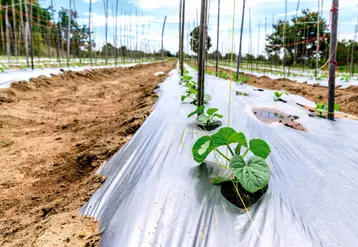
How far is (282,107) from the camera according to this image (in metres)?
4.61

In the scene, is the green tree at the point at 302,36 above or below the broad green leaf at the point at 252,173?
above

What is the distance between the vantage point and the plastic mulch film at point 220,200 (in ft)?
4.55

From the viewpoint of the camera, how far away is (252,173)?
5.35 feet

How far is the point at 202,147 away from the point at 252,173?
1.42 ft

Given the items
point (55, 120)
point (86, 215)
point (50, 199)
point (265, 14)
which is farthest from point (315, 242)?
point (265, 14)

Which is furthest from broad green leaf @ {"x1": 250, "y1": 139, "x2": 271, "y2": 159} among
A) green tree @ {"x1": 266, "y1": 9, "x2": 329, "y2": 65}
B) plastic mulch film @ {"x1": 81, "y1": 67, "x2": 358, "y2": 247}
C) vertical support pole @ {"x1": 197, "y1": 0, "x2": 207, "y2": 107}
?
green tree @ {"x1": 266, "y1": 9, "x2": 329, "y2": 65}

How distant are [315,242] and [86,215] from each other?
55.9 inches

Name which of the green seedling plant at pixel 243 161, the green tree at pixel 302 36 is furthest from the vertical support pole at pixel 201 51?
the green tree at pixel 302 36

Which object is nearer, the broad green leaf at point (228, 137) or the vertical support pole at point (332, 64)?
the broad green leaf at point (228, 137)

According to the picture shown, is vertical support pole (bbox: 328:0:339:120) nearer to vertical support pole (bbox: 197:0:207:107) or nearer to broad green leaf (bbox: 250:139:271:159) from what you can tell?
vertical support pole (bbox: 197:0:207:107)

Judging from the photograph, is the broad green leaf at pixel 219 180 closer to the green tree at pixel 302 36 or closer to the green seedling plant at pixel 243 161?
the green seedling plant at pixel 243 161

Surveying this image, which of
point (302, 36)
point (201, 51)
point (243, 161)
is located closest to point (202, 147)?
point (243, 161)

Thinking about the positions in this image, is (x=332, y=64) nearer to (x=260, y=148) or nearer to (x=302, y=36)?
(x=260, y=148)

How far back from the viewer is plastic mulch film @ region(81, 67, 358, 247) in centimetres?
139
